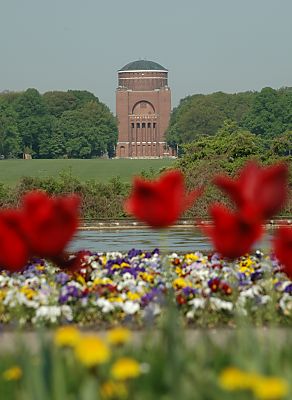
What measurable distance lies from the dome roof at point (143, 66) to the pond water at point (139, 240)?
4804 inches

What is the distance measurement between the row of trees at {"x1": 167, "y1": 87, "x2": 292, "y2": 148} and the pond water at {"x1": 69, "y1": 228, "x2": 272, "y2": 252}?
6873 centimetres

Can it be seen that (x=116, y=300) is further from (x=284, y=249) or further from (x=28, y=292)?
(x=284, y=249)

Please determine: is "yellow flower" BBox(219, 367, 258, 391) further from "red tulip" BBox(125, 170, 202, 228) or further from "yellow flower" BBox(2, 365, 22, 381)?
"yellow flower" BBox(2, 365, 22, 381)

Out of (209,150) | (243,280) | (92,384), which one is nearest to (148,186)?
(92,384)

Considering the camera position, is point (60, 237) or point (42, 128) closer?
point (60, 237)

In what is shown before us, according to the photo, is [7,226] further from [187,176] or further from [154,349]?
[187,176]

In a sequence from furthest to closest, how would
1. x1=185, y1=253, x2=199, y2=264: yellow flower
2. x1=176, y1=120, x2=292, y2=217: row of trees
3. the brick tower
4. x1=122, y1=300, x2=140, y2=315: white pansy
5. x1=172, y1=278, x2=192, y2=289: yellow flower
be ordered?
the brick tower < x1=176, y1=120, x2=292, y2=217: row of trees < x1=185, y1=253, x2=199, y2=264: yellow flower < x1=172, y1=278, x2=192, y2=289: yellow flower < x1=122, y1=300, x2=140, y2=315: white pansy

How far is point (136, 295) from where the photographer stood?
812cm

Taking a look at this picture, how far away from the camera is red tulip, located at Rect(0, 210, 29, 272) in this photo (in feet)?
13.1

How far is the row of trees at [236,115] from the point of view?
331 ft

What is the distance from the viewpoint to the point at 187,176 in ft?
96.8

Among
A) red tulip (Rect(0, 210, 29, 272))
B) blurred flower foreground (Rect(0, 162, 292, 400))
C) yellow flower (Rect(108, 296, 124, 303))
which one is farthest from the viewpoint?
yellow flower (Rect(108, 296, 124, 303))

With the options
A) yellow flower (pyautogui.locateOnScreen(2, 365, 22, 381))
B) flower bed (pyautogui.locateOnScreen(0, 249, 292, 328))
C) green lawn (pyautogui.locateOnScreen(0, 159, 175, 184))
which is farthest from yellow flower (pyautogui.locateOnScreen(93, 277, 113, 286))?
green lawn (pyautogui.locateOnScreen(0, 159, 175, 184))

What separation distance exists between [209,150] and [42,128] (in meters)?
77.2
